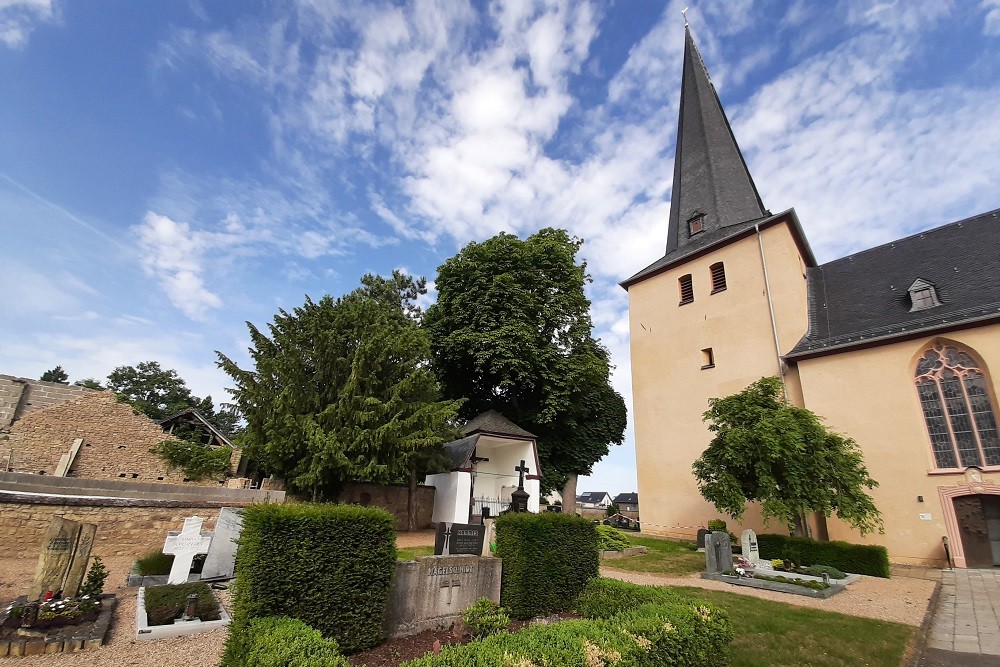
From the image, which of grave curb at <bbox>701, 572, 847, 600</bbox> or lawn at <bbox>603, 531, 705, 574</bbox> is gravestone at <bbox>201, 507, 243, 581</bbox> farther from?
grave curb at <bbox>701, 572, 847, 600</bbox>

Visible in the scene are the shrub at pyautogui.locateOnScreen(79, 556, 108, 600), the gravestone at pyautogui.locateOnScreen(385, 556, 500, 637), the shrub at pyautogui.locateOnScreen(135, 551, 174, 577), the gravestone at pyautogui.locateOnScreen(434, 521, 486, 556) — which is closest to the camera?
the gravestone at pyautogui.locateOnScreen(385, 556, 500, 637)

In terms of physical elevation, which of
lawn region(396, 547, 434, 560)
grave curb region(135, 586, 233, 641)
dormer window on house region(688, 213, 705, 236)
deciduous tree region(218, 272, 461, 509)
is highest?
dormer window on house region(688, 213, 705, 236)

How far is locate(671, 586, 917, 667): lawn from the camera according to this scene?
5.69 meters

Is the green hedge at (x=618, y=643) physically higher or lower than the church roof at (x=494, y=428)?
lower

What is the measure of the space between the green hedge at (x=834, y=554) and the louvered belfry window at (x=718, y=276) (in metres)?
11.4

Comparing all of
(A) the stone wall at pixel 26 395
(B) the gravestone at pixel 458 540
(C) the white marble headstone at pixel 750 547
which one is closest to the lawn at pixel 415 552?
(B) the gravestone at pixel 458 540

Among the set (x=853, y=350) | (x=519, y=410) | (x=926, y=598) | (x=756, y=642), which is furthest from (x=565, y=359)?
(x=756, y=642)

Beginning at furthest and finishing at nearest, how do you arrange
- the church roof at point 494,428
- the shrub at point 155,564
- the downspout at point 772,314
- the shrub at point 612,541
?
the church roof at point 494,428 → the downspout at point 772,314 → the shrub at point 612,541 → the shrub at point 155,564

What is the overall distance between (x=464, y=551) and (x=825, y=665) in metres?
5.10

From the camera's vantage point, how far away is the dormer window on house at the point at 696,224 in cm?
2373

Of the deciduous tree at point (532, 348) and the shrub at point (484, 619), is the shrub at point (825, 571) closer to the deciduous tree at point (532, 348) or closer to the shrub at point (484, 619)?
the shrub at point (484, 619)

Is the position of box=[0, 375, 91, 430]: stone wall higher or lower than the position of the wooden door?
higher

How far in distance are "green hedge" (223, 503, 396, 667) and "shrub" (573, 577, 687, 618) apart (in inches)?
119

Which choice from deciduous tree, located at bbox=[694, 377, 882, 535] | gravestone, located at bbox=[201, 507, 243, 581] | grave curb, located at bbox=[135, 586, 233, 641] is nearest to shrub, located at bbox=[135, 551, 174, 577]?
gravestone, located at bbox=[201, 507, 243, 581]
